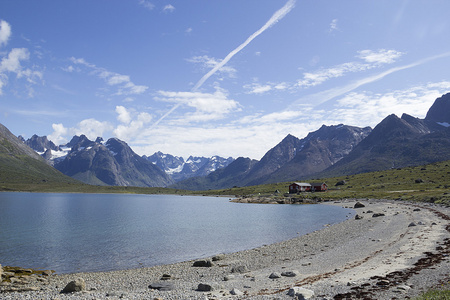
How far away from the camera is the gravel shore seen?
21.8m

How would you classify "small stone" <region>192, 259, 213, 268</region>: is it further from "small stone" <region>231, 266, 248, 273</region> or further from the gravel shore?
"small stone" <region>231, 266, 248, 273</region>

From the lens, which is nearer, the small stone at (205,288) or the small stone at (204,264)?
the small stone at (205,288)

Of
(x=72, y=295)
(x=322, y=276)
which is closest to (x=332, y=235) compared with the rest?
(x=322, y=276)

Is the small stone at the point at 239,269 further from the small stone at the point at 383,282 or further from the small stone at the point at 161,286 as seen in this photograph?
the small stone at the point at 383,282

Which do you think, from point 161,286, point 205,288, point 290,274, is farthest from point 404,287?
point 161,286

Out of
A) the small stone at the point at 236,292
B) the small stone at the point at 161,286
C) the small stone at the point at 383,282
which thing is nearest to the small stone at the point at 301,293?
the small stone at the point at 236,292

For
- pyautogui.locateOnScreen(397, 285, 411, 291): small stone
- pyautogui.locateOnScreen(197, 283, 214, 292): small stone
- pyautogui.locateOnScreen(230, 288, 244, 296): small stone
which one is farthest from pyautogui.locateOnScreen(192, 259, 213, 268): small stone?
pyautogui.locateOnScreen(397, 285, 411, 291): small stone

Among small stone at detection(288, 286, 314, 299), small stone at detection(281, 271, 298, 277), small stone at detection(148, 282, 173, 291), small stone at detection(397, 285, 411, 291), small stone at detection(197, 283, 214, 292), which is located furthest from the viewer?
small stone at detection(281, 271, 298, 277)

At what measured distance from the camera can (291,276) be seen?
27875mm

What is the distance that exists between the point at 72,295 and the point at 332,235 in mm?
45392

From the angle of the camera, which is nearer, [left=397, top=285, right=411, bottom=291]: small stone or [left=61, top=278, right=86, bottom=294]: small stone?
[left=397, top=285, right=411, bottom=291]: small stone

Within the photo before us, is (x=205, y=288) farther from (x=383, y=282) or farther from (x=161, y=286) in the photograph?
(x=383, y=282)

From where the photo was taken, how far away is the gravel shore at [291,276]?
71.6 ft

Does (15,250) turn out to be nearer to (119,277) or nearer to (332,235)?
(119,277)
